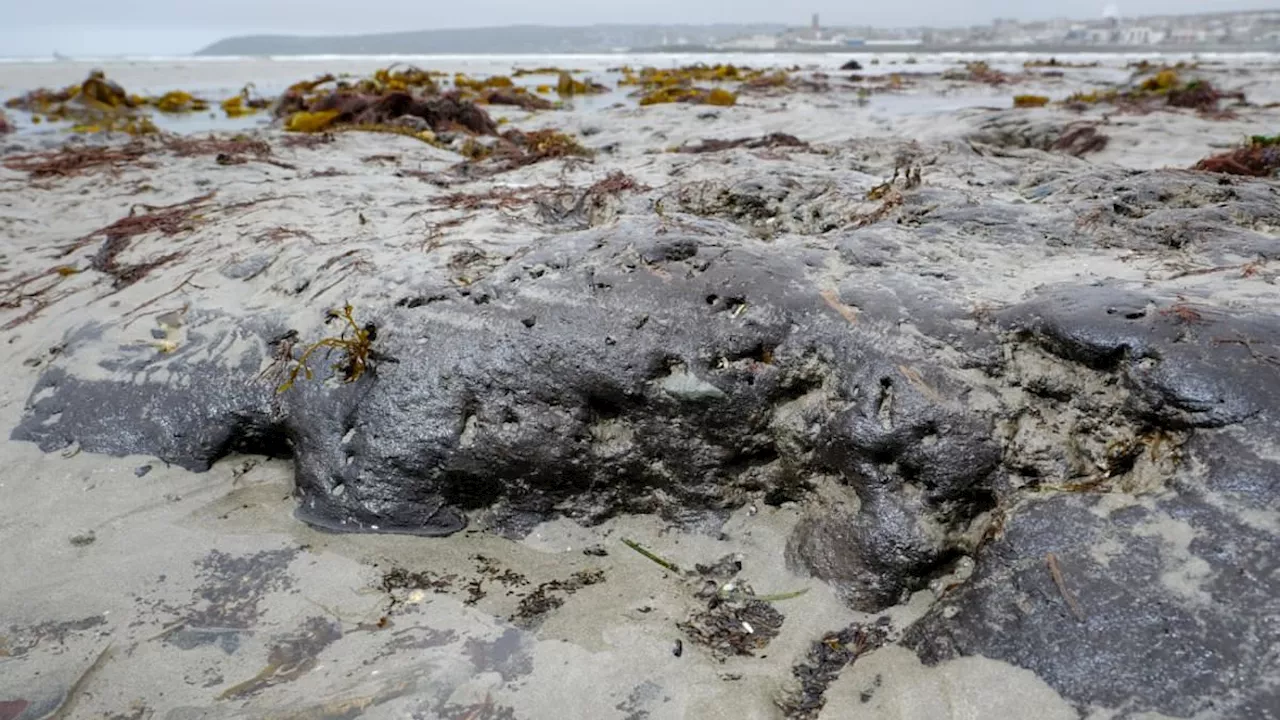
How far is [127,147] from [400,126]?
102 inches

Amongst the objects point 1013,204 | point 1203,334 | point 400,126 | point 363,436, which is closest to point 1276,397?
point 1203,334

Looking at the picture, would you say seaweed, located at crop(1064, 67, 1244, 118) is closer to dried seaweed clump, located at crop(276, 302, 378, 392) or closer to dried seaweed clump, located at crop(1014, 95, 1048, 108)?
dried seaweed clump, located at crop(1014, 95, 1048, 108)

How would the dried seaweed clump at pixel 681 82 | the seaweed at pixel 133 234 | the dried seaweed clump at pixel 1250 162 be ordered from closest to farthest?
the seaweed at pixel 133 234, the dried seaweed clump at pixel 1250 162, the dried seaweed clump at pixel 681 82

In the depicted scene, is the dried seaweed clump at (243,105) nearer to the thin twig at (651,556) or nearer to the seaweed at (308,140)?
the seaweed at (308,140)

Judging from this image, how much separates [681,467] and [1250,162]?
16.2 ft

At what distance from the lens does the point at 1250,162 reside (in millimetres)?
5219

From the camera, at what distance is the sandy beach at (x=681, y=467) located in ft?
6.49

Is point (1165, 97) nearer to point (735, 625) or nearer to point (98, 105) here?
point (735, 625)

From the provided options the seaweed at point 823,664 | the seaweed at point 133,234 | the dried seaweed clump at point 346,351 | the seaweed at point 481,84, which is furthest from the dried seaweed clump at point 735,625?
the seaweed at point 481,84

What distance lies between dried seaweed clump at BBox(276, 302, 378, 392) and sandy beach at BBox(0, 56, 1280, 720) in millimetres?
42

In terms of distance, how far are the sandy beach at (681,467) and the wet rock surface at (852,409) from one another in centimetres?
1

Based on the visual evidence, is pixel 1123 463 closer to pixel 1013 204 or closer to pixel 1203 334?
pixel 1203 334

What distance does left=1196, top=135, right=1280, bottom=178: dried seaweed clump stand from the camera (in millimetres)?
5020

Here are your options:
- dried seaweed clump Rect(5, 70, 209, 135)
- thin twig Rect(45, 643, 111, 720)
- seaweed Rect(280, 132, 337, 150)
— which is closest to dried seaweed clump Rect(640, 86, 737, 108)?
seaweed Rect(280, 132, 337, 150)
